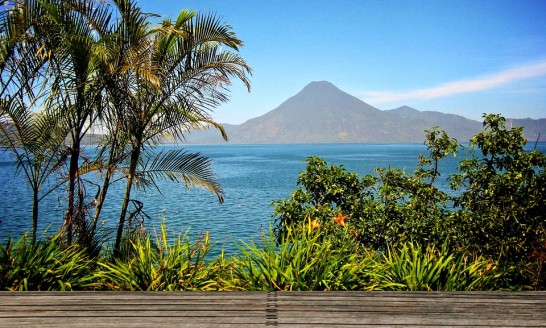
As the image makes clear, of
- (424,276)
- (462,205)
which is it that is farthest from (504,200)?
(424,276)

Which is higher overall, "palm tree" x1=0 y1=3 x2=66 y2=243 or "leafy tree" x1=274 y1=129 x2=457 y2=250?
"palm tree" x1=0 y1=3 x2=66 y2=243

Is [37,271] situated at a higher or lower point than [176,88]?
lower

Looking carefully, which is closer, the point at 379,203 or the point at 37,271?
the point at 37,271

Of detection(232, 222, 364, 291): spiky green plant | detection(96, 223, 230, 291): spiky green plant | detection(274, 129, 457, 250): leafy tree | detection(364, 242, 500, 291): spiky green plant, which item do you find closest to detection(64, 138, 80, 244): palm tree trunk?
detection(96, 223, 230, 291): spiky green plant

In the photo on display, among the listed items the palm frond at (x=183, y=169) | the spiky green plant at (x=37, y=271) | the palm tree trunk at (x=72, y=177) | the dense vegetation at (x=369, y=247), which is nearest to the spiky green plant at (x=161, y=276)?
the dense vegetation at (x=369, y=247)

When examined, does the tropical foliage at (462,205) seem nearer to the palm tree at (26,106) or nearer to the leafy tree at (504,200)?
the leafy tree at (504,200)

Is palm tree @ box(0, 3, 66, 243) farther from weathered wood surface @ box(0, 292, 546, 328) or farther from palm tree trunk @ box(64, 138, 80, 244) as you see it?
weathered wood surface @ box(0, 292, 546, 328)

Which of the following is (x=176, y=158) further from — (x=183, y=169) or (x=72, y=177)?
(x=72, y=177)

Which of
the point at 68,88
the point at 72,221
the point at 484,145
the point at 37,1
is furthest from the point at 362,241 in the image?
the point at 37,1

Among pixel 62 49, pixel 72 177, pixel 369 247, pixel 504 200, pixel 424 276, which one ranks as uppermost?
pixel 62 49

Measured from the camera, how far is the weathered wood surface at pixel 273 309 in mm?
2111

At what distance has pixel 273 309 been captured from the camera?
225cm

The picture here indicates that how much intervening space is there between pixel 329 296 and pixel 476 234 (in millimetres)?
4817

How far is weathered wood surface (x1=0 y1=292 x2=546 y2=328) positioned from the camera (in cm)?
211
